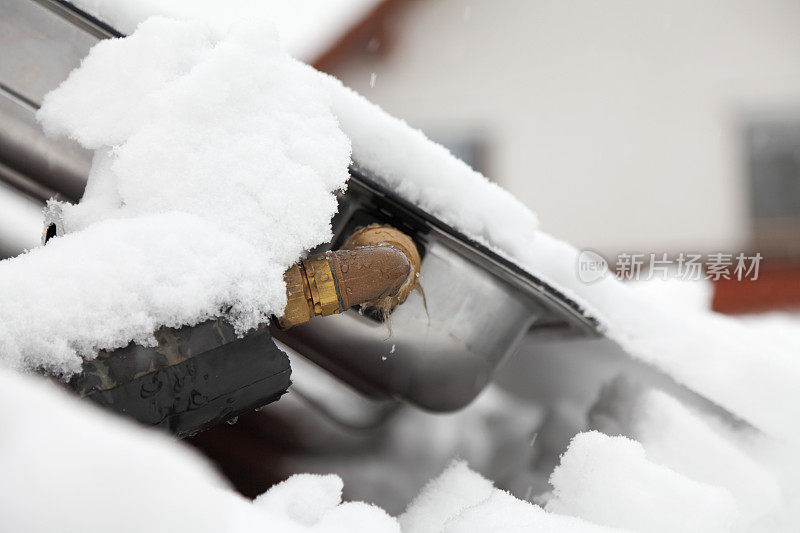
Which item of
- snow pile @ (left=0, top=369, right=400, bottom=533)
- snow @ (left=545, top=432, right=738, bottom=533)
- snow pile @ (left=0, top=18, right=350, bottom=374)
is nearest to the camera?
snow pile @ (left=0, top=369, right=400, bottom=533)

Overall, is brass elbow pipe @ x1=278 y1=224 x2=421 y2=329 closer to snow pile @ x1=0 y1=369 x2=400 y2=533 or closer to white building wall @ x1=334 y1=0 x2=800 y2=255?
snow pile @ x1=0 y1=369 x2=400 y2=533

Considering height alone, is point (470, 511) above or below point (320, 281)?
below

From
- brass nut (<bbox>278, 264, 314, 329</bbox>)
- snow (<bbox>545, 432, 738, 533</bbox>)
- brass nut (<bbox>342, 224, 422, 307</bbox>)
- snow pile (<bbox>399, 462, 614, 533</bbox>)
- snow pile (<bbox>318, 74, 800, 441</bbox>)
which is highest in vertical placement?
snow pile (<bbox>318, 74, 800, 441</bbox>)

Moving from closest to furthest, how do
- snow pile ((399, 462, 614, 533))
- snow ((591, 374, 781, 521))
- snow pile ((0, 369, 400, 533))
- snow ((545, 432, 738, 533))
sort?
snow pile ((0, 369, 400, 533)) → snow pile ((399, 462, 614, 533)) → snow ((545, 432, 738, 533)) → snow ((591, 374, 781, 521))

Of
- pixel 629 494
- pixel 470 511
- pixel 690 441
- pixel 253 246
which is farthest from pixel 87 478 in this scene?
pixel 690 441

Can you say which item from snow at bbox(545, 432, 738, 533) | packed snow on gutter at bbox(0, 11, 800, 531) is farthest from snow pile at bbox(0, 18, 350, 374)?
snow at bbox(545, 432, 738, 533)

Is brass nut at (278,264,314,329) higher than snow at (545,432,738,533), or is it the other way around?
brass nut at (278,264,314,329)

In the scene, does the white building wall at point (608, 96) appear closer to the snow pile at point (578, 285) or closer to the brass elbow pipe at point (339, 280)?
the snow pile at point (578, 285)

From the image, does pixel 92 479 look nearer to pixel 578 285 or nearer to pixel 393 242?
pixel 393 242
